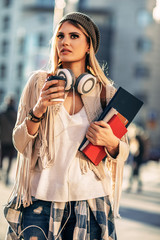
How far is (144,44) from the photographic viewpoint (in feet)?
152

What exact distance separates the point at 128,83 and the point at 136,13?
285 inches

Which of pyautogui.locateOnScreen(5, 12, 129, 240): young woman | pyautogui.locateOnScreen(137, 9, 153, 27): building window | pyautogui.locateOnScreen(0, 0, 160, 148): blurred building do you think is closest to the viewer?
pyautogui.locateOnScreen(5, 12, 129, 240): young woman

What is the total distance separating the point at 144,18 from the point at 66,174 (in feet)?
149

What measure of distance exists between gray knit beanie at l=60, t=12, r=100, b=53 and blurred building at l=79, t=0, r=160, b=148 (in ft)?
139

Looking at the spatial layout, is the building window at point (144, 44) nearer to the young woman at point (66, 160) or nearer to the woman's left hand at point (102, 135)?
the young woman at point (66, 160)

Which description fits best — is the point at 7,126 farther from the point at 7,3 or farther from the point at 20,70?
the point at 7,3

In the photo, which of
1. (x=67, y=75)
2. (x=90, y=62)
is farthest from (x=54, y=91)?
(x=90, y=62)

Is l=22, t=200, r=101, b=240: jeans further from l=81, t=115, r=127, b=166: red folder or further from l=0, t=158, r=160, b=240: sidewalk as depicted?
l=0, t=158, r=160, b=240: sidewalk

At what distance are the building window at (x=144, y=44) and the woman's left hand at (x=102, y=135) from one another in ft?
145

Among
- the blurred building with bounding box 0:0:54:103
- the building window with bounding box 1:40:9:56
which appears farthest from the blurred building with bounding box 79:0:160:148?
the building window with bounding box 1:40:9:56

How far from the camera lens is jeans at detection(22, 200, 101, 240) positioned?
251 cm

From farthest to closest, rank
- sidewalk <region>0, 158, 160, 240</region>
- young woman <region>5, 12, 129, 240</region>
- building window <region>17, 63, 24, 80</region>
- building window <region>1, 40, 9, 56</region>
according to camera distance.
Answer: building window <region>1, 40, 9, 56</region>, building window <region>17, 63, 24, 80</region>, sidewalk <region>0, 158, 160, 240</region>, young woman <region>5, 12, 129, 240</region>

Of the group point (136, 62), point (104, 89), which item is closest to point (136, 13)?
point (136, 62)

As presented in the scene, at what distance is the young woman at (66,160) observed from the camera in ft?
8.21
